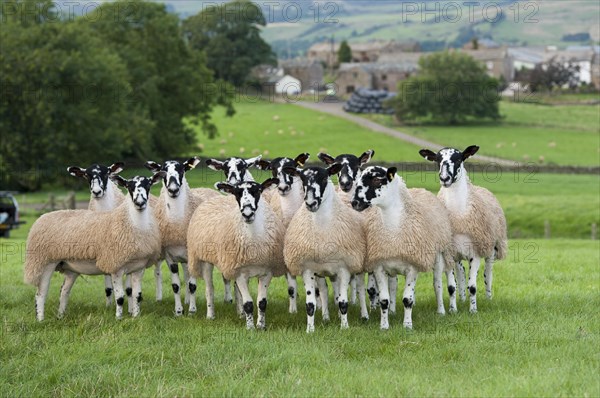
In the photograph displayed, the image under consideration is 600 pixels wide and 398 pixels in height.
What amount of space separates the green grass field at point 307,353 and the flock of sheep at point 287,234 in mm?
575

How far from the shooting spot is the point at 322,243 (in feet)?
43.5

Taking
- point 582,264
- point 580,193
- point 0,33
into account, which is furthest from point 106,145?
point 582,264

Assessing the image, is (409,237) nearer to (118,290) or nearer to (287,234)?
(287,234)

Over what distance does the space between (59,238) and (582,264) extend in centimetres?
1286

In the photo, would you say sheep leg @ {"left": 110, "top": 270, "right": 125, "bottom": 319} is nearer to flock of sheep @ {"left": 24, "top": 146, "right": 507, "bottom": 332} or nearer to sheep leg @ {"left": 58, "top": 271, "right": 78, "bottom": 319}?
flock of sheep @ {"left": 24, "top": 146, "right": 507, "bottom": 332}

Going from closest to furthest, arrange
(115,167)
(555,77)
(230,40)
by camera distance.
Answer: (115,167) → (230,40) → (555,77)

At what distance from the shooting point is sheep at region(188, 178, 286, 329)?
13.4 meters

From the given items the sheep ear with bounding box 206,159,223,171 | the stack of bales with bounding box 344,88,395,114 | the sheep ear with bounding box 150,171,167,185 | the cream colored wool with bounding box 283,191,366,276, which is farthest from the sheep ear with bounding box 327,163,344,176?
the stack of bales with bounding box 344,88,395,114

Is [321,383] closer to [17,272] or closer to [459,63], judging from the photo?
[17,272]

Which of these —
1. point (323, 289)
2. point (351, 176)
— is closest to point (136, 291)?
point (323, 289)

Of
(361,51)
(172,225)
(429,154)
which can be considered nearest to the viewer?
(429,154)

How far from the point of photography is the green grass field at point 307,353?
10070 mm

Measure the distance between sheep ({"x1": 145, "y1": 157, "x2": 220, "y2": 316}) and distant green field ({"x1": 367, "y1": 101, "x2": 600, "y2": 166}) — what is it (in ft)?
169

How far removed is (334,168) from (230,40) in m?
106
